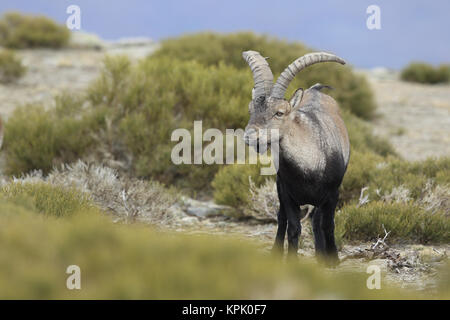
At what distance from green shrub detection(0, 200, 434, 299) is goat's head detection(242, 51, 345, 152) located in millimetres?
1814

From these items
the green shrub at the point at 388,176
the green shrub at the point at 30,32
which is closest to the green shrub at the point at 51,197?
the green shrub at the point at 388,176

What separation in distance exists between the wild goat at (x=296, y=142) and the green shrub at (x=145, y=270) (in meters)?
1.94

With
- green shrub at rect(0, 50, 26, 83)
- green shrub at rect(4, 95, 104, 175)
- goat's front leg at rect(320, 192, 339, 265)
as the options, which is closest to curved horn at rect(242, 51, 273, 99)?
goat's front leg at rect(320, 192, 339, 265)

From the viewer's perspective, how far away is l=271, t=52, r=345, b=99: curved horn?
443 cm

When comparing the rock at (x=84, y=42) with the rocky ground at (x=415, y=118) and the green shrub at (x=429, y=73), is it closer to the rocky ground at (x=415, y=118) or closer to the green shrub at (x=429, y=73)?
the rocky ground at (x=415, y=118)

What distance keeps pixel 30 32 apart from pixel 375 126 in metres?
15.6

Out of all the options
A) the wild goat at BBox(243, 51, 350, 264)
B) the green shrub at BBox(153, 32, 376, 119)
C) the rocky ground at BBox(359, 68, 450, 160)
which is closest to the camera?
the wild goat at BBox(243, 51, 350, 264)

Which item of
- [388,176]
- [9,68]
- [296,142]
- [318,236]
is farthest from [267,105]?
[9,68]

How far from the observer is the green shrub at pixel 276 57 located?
1518 cm

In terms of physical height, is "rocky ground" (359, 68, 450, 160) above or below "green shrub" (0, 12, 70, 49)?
below

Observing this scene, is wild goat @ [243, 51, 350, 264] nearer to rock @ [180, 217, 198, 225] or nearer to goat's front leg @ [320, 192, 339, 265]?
goat's front leg @ [320, 192, 339, 265]

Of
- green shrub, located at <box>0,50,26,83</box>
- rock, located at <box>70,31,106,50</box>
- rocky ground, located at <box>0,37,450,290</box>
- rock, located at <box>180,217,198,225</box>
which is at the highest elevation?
rock, located at <box>70,31,106,50</box>

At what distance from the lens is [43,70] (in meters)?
18.2

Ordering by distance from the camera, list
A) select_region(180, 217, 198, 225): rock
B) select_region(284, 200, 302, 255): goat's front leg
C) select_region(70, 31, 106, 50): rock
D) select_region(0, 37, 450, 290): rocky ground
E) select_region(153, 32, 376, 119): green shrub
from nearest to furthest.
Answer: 1. select_region(284, 200, 302, 255): goat's front leg
2. select_region(0, 37, 450, 290): rocky ground
3. select_region(180, 217, 198, 225): rock
4. select_region(153, 32, 376, 119): green shrub
5. select_region(70, 31, 106, 50): rock
